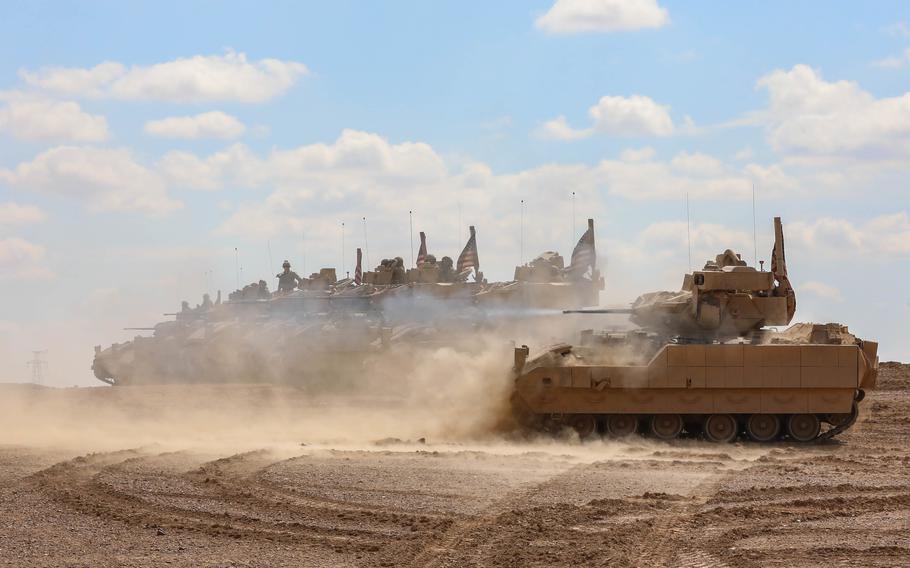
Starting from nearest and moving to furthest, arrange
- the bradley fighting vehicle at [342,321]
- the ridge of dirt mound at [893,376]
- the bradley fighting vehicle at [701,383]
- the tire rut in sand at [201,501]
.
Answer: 1. the tire rut in sand at [201,501]
2. the bradley fighting vehicle at [701,383]
3. the ridge of dirt mound at [893,376]
4. the bradley fighting vehicle at [342,321]

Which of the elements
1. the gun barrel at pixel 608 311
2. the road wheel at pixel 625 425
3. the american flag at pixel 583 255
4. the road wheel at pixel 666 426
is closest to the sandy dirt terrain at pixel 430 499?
the road wheel at pixel 625 425

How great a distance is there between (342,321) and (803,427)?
21.9 metres

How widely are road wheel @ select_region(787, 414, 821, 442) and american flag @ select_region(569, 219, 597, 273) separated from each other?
2229cm

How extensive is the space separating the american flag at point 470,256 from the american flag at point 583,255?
630 cm

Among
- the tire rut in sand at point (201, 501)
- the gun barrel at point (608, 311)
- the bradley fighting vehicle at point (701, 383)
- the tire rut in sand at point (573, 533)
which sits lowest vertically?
the tire rut in sand at point (573, 533)

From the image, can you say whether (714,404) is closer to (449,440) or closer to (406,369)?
(449,440)

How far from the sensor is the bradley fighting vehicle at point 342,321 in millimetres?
42188

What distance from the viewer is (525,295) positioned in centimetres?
4672

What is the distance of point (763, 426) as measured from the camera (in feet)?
86.4

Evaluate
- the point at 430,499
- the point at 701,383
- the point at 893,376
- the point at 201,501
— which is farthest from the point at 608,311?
the point at 893,376

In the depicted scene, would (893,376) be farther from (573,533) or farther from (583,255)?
(573,533)

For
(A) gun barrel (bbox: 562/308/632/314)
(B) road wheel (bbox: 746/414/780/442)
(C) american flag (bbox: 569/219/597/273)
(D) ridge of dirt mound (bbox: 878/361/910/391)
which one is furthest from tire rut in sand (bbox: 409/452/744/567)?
(C) american flag (bbox: 569/219/597/273)

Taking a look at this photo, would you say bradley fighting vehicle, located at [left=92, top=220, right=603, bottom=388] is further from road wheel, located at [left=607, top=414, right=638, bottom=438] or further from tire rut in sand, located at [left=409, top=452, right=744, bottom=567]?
tire rut in sand, located at [left=409, top=452, right=744, bottom=567]

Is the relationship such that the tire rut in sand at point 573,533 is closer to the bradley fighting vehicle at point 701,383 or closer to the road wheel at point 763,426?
the bradley fighting vehicle at point 701,383
